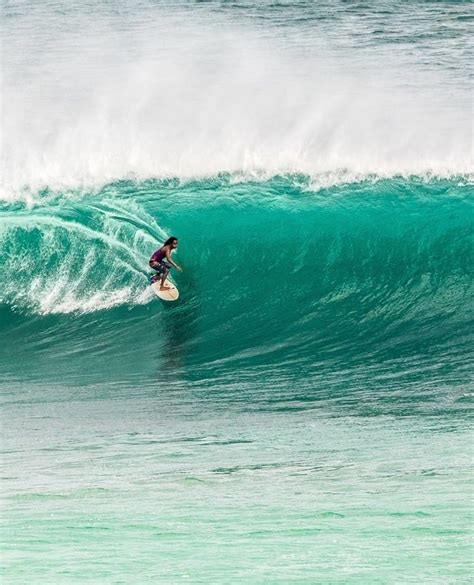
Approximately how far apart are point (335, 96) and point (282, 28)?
3.93 metres

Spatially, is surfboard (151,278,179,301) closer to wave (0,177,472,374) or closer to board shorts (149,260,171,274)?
wave (0,177,472,374)

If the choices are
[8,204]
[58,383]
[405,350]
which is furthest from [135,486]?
[8,204]

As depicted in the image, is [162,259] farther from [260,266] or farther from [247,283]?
[260,266]

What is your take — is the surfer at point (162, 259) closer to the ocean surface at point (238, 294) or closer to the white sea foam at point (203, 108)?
the ocean surface at point (238, 294)

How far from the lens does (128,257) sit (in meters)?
13.2

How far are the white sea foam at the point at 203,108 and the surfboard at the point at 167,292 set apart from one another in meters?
3.40

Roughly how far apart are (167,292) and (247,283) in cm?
121

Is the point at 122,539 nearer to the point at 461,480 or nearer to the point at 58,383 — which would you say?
the point at 461,480

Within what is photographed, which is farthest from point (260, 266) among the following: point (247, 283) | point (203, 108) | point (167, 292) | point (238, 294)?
point (203, 108)

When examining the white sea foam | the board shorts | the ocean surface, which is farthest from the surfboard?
the white sea foam

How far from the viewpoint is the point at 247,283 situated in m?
13.5

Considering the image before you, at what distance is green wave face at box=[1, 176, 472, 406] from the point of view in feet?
37.1

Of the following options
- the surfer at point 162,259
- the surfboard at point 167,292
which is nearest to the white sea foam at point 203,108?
the surfboard at point 167,292

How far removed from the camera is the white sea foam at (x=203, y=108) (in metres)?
15.9
